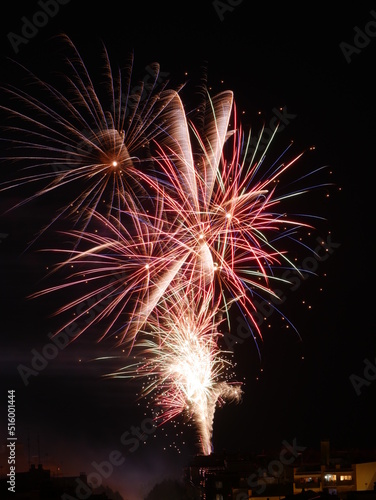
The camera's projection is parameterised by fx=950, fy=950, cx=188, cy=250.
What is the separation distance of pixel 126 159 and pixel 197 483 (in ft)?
98.6

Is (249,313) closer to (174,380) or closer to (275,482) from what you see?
(174,380)

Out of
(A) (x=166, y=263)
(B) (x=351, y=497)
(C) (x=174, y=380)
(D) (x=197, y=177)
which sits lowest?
(B) (x=351, y=497)

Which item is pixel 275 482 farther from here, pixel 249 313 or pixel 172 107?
pixel 172 107

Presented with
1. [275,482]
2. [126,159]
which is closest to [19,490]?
[126,159]

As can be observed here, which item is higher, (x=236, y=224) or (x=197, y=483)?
(x=236, y=224)

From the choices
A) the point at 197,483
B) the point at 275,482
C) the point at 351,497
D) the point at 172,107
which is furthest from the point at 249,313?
the point at 197,483

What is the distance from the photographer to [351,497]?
3434cm

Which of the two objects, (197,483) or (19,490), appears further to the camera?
(197,483)

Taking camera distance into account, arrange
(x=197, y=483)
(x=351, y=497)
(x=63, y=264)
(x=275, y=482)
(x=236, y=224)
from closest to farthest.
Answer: (x=63, y=264) < (x=236, y=224) < (x=351, y=497) < (x=275, y=482) < (x=197, y=483)

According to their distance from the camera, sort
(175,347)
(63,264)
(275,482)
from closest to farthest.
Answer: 1. (63,264)
2. (175,347)
3. (275,482)

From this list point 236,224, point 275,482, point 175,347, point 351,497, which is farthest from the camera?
point 275,482

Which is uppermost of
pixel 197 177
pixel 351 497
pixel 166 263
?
pixel 197 177

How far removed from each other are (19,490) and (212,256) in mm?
11609

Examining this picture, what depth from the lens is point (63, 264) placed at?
26109 mm
